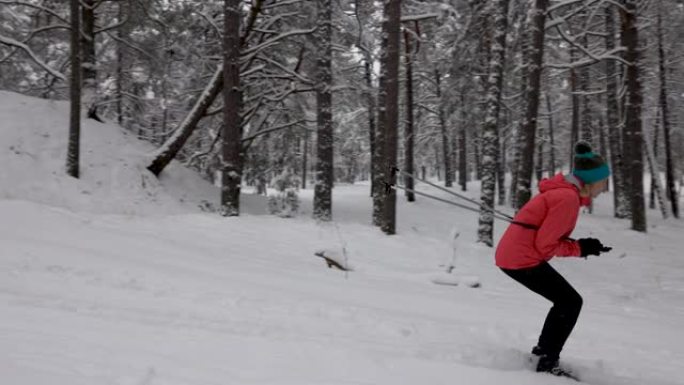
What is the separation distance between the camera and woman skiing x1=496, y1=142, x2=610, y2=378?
4.03 metres

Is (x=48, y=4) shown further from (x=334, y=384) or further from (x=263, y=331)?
(x=334, y=384)

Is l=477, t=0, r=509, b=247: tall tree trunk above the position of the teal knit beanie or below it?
above

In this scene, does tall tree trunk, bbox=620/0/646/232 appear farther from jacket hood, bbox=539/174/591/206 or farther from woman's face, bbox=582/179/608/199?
jacket hood, bbox=539/174/591/206

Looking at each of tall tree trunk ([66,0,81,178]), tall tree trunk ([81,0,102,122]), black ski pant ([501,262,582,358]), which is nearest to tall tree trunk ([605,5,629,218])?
black ski pant ([501,262,582,358])

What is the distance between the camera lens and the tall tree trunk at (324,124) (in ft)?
44.7

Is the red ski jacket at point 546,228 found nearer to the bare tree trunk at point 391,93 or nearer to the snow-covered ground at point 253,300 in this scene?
the snow-covered ground at point 253,300

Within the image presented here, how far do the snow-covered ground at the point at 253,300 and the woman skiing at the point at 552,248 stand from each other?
388mm

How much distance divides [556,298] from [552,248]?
474mm

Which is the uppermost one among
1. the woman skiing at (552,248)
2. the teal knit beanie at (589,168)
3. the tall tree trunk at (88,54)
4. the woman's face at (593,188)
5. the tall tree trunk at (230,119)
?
the tall tree trunk at (88,54)

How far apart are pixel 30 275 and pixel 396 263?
5837 millimetres

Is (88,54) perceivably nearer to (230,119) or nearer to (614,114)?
(230,119)

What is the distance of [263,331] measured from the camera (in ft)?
14.9

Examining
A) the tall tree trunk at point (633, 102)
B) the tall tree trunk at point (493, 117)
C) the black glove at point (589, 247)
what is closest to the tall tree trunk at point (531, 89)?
the tall tree trunk at point (493, 117)

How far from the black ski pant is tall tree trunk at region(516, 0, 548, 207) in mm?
8499
